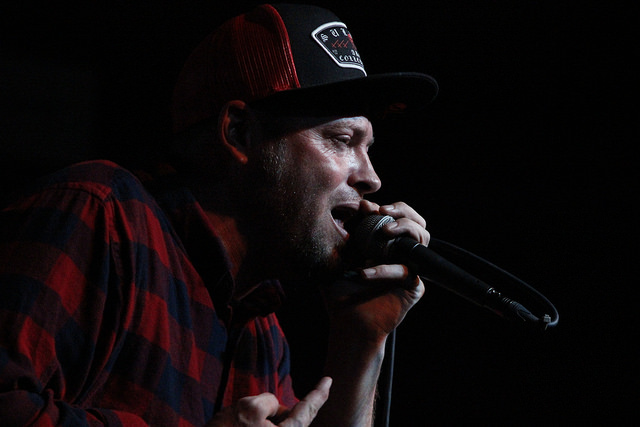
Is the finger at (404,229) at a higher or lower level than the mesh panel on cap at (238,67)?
lower

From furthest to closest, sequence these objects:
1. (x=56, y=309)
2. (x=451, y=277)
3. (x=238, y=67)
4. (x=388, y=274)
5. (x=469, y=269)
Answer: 1. (x=469, y=269)
2. (x=238, y=67)
3. (x=388, y=274)
4. (x=451, y=277)
5. (x=56, y=309)

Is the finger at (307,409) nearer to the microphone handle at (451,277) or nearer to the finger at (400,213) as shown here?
the microphone handle at (451,277)

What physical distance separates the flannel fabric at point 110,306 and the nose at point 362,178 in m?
0.41

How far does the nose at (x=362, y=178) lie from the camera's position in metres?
1.62

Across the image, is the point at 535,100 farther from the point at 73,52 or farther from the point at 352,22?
the point at 73,52

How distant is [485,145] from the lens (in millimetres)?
2389

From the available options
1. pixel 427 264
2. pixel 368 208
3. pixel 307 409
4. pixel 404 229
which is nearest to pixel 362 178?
pixel 368 208

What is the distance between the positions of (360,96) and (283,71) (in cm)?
23

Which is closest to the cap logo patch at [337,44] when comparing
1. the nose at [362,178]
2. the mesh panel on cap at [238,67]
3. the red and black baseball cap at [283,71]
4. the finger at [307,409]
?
the red and black baseball cap at [283,71]

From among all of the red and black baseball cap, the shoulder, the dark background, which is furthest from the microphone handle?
the dark background

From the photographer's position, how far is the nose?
63.9 inches

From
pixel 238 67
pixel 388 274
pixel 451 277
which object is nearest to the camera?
pixel 451 277

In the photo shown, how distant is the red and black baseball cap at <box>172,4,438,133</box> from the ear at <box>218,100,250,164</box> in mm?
27

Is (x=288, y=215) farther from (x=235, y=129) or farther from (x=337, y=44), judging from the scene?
(x=337, y=44)
